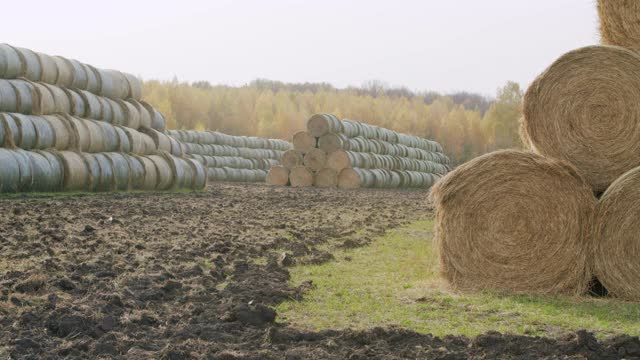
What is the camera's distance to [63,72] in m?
15.5

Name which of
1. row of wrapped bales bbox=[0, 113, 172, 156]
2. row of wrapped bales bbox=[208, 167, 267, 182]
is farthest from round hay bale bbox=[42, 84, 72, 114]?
row of wrapped bales bbox=[208, 167, 267, 182]

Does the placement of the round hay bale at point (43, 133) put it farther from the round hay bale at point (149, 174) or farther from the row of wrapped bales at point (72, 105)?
the round hay bale at point (149, 174)

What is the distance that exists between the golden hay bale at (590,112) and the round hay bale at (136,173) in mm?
10460

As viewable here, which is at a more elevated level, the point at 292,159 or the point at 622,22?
the point at 622,22

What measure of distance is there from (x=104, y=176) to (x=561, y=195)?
10.3 metres

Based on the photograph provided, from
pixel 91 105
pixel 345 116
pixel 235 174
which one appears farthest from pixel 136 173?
pixel 345 116

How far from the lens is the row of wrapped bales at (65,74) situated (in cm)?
1434

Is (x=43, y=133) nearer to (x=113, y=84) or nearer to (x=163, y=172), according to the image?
(x=113, y=84)

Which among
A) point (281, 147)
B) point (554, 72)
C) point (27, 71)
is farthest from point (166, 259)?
point (281, 147)

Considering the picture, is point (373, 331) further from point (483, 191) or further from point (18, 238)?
point (18, 238)

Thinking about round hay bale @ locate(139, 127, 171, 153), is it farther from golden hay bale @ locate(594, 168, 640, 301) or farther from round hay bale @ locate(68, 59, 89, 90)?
golden hay bale @ locate(594, 168, 640, 301)

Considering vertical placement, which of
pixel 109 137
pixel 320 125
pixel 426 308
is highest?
pixel 320 125

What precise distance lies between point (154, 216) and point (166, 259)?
3.82 metres

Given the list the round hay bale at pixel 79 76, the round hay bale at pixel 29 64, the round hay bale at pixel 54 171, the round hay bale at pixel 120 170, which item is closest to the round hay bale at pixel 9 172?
the round hay bale at pixel 54 171
